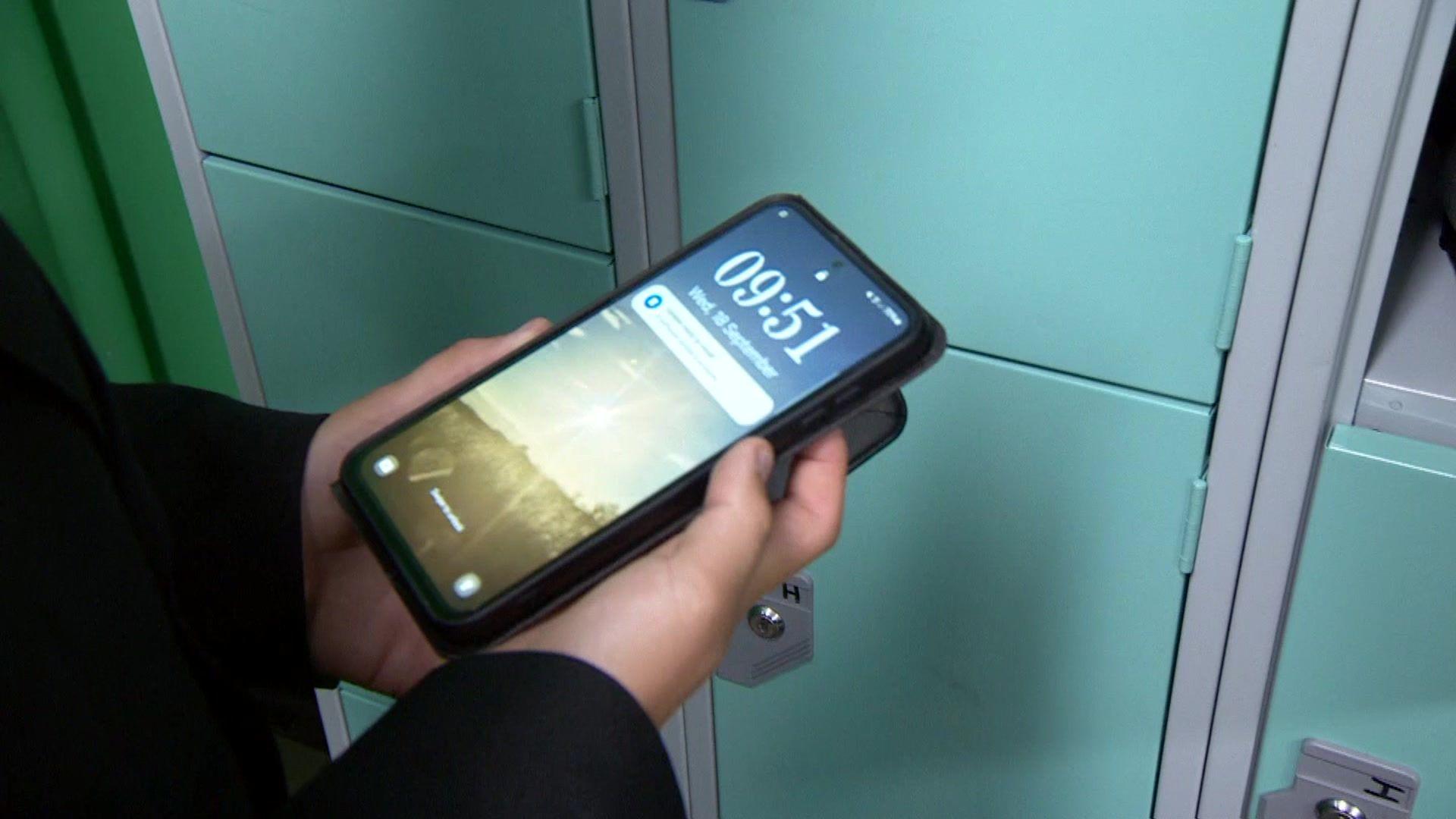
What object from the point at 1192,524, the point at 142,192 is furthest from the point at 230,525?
the point at 142,192

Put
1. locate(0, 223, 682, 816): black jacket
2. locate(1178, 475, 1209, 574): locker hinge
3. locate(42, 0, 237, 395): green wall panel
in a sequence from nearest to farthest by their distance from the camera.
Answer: locate(0, 223, 682, 816): black jacket < locate(1178, 475, 1209, 574): locker hinge < locate(42, 0, 237, 395): green wall panel

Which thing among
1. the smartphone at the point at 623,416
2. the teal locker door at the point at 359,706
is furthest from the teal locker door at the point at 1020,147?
the teal locker door at the point at 359,706

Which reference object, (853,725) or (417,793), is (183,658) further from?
(853,725)

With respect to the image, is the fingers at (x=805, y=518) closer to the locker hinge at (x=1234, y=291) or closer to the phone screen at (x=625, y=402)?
the phone screen at (x=625, y=402)

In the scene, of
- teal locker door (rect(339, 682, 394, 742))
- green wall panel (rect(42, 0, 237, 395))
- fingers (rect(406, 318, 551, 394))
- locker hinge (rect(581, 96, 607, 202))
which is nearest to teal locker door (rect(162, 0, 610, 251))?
locker hinge (rect(581, 96, 607, 202))

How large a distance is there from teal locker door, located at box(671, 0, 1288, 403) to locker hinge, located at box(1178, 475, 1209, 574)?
0.06 m

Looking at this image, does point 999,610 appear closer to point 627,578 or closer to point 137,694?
point 627,578

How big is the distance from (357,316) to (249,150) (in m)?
0.16

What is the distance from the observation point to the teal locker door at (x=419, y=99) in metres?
0.90

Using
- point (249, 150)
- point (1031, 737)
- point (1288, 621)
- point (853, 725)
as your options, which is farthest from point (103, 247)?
point (1288, 621)

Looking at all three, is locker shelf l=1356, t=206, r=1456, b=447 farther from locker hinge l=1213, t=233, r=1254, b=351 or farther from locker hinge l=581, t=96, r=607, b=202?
locker hinge l=581, t=96, r=607, b=202

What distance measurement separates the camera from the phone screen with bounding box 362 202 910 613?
65 centimetres

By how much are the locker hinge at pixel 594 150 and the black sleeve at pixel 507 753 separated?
46cm

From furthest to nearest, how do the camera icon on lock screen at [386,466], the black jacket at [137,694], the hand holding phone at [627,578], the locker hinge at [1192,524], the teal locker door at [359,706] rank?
1. the teal locker door at [359,706]
2. the locker hinge at [1192,524]
3. the camera icon on lock screen at [386,466]
4. the hand holding phone at [627,578]
5. the black jacket at [137,694]
